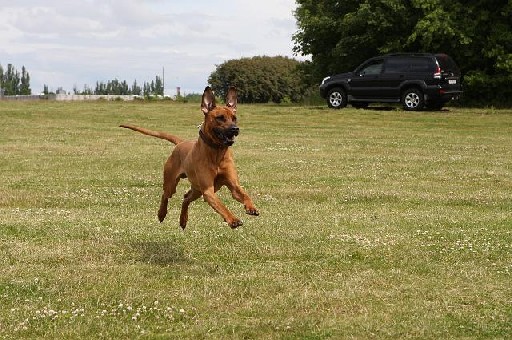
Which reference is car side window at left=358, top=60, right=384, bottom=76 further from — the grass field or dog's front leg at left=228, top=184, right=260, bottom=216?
dog's front leg at left=228, top=184, right=260, bottom=216

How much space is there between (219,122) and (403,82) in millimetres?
25215

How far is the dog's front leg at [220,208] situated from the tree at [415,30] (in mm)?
28186

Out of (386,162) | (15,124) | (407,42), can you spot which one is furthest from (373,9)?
(386,162)

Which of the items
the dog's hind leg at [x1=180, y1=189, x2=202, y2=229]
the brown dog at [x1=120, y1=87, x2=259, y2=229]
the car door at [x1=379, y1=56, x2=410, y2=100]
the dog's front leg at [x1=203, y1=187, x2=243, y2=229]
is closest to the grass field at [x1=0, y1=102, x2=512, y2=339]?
the dog's hind leg at [x1=180, y1=189, x2=202, y2=229]

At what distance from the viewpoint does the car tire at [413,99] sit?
31.3 meters

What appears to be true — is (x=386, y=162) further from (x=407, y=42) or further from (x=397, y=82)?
(x=407, y=42)

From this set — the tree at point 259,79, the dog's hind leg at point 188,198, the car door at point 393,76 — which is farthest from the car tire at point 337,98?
the dog's hind leg at point 188,198

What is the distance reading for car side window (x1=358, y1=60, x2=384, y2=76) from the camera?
106ft

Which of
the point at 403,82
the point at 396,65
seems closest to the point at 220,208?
the point at 403,82

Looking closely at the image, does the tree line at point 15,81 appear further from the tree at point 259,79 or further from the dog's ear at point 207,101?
the dog's ear at point 207,101

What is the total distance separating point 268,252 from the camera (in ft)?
27.9

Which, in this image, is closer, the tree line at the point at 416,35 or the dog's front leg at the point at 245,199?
the dog's front leg at the point at 245,199

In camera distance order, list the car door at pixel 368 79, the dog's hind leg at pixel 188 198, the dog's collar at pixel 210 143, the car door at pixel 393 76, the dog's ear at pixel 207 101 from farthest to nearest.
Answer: the car door at pixel 368 79 → the car door at pixel 393 76 → the dog's hind leg at pixel 188 198 → the dog's ear at pixel 207 101 → the dog's collar at pixel 210 143

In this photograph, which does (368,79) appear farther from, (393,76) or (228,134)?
(228,134)
